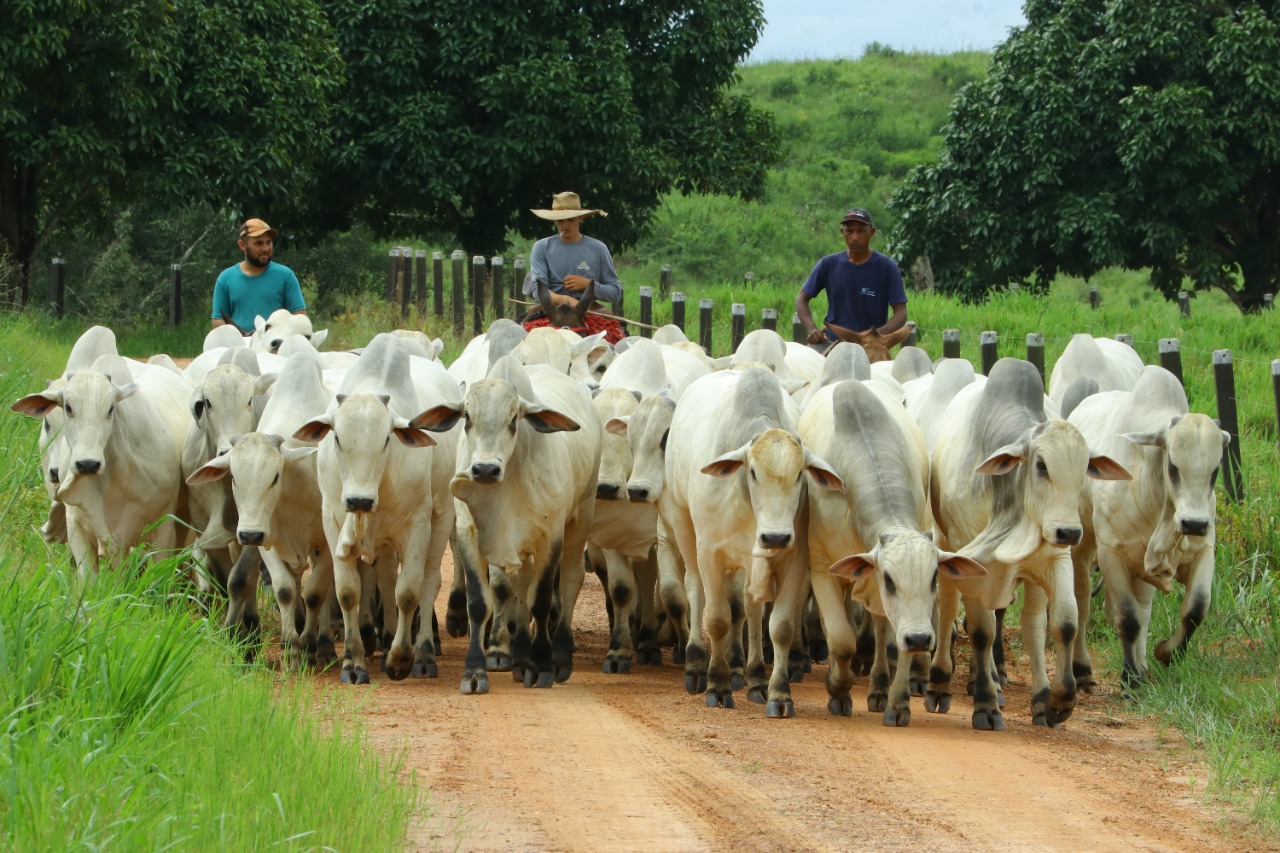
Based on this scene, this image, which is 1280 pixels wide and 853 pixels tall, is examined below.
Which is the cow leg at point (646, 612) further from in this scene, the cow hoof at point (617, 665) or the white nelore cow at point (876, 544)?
the white nelore cow at point (876, 544)

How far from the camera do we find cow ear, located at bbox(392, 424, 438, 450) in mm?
7520

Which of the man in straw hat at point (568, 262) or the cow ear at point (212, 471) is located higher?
the man in straw hat at point (568, 262)

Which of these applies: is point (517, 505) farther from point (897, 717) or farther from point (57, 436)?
point (57, 436)

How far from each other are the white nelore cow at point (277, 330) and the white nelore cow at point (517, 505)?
2.90 metres

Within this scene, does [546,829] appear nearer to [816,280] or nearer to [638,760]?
[638,760]

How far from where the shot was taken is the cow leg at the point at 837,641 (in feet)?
23.1

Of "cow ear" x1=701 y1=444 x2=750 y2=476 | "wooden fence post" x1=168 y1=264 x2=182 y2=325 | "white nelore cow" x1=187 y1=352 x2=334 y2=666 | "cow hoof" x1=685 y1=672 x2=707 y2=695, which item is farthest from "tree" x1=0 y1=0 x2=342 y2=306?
"cow ear" x1=701 y1=444 x2=750 y2=476

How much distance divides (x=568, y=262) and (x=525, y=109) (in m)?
10.2

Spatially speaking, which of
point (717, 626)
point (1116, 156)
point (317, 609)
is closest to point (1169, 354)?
point (717, 626)

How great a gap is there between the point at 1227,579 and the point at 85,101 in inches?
441

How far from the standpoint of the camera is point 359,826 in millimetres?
4508

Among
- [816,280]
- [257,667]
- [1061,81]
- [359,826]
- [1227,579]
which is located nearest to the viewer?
[359,826]

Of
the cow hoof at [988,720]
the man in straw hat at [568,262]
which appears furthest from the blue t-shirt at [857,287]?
the cow hoof at [988,720]

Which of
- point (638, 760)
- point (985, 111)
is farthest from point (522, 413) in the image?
point (985, 111)
